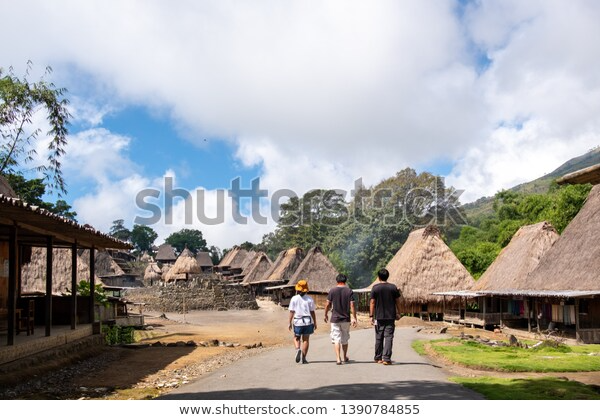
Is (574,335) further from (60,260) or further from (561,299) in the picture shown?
(60,260)

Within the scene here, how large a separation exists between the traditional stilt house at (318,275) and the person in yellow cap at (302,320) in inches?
1147

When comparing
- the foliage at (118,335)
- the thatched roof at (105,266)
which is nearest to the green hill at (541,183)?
the thatched roof at (105,266)

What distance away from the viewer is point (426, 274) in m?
28.1

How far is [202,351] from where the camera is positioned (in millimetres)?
14180

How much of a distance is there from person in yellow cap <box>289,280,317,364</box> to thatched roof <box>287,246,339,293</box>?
30.0 m

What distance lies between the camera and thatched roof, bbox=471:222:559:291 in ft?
72.3

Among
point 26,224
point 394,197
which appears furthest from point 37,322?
point 394,197

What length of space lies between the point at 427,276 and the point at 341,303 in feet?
64.7

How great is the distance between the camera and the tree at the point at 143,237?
358ft

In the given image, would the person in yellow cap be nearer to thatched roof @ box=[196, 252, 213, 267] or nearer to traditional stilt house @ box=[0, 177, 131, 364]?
traditional stilt house @ box=[0, 177, 131, 364]

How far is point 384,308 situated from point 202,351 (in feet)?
21.8

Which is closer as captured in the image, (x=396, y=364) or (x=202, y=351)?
(x=396, y=364)

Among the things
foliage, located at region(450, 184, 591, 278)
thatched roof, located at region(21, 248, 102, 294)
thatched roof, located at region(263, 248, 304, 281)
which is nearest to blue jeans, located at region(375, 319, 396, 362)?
thatched roof, located at region(21, 248, 102, 294)
